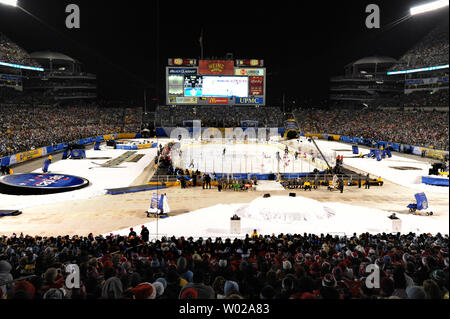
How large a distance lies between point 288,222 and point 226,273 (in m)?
10.4

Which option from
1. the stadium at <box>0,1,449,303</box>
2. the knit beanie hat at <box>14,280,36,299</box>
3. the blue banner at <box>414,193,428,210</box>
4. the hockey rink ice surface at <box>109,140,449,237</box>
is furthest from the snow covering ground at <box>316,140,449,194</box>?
the knit beanie hat at <box>14,280,36,299</box>

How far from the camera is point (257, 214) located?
17000mm

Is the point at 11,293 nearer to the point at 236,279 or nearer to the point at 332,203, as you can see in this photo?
the point at 236,279

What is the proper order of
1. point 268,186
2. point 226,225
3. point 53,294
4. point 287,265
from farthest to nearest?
point 268,186, point 226,225, point 287,265, point 53,294

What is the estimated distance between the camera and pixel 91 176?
29969 millimetres

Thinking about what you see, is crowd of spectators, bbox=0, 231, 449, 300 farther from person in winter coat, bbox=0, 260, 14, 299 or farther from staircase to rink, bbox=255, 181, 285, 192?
staircase to rink, bbox=255, 181, 285, 192

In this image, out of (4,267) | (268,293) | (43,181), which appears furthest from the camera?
(43,181)

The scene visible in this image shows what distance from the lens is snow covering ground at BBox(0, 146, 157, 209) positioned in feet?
71.5

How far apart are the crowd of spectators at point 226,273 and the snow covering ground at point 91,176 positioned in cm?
1266

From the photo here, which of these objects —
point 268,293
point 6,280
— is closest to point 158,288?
point 268,293

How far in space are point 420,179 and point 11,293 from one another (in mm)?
30687

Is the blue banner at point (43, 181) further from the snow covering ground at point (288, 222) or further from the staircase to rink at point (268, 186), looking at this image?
the staircase to rink at point (268, 186)

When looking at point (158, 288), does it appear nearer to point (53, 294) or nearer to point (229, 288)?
point (229, 288)
